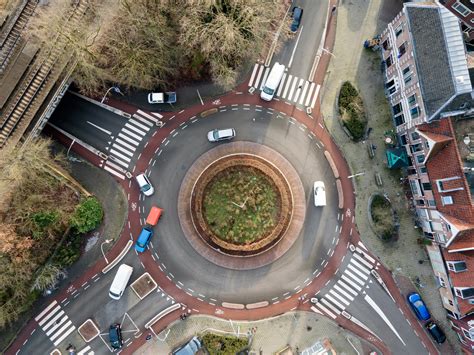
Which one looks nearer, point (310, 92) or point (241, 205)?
point (241, 205)

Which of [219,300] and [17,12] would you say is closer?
[17,12]

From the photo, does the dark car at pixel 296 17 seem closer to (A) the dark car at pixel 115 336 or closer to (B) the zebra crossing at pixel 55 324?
(A) the dark car at pixel 115 336

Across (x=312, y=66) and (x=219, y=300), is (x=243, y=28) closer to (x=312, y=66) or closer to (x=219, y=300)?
(x=312, y=66)

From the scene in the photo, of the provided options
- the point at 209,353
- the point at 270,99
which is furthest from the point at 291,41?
the point at 209,353

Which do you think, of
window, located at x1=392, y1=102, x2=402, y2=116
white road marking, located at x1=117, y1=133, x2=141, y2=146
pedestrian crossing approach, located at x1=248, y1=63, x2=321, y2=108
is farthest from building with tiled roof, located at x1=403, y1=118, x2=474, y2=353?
white road marking, located at x1=117, y1=133, x2=141, y2=146

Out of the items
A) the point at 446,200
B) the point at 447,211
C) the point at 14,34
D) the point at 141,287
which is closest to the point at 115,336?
the point at 141,287

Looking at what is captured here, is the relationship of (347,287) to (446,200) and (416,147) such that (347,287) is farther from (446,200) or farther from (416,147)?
(416,147)

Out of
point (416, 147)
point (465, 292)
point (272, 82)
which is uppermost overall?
point (416, 147)
